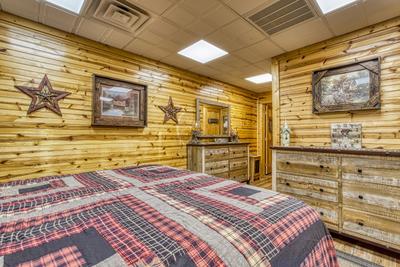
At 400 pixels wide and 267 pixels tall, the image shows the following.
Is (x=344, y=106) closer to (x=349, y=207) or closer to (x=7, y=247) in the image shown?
(x=349, y=207)

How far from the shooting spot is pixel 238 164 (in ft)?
15.6

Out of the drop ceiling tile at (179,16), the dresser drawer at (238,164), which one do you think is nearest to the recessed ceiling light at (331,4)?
the drop ceiling tile at (179,16)

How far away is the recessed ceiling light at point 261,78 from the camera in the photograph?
15.3ft

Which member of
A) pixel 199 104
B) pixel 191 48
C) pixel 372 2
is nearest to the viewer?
pixel 372 2

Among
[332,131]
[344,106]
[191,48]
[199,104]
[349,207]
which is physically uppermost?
[191,48]

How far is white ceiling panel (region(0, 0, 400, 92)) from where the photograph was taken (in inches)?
88.8

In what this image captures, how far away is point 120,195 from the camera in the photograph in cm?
130

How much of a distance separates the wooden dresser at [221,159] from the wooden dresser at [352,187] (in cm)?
162

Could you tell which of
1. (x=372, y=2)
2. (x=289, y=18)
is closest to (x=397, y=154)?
(x=372, y=2)

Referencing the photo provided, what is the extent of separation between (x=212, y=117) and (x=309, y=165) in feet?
8.84

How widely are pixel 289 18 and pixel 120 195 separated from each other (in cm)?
272

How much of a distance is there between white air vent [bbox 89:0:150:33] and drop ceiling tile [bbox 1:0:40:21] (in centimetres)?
61

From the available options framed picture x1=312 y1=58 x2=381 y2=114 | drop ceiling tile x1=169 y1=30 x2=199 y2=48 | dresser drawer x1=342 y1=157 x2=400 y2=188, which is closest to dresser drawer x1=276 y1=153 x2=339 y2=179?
dresser drawer x1=342 y1=157 x2=400 y2=188

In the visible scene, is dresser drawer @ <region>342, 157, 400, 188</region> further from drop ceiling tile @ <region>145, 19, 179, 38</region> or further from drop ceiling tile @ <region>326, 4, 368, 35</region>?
drop ceiling tile @ <region>145, 19, 179, 38</region>
